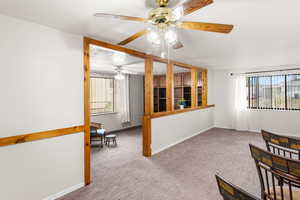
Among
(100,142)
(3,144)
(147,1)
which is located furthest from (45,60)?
(100,142)

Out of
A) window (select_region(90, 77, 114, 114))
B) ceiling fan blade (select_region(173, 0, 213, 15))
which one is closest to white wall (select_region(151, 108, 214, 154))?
ceiling fan blade (select_region(173, 0, 213, 15))

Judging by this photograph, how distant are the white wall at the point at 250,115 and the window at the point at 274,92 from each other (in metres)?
0.25

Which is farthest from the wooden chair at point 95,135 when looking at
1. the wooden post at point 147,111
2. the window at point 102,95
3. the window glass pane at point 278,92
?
the window glass pane at point 278,92

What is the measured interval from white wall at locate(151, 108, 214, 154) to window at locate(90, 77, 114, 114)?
9.98 feet

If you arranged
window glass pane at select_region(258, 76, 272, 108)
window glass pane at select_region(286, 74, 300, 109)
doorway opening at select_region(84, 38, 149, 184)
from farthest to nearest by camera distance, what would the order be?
1. window glass pane at select_region(258, 76, 272, 108)
2. window glass pane at select_region(286, 74, 300, 109)
3. doorway opening at select_region(84, 38, 149, 184)

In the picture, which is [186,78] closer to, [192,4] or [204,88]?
[204,88]

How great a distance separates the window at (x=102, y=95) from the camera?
19.3ft

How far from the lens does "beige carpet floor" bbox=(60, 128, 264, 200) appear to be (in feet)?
7.18

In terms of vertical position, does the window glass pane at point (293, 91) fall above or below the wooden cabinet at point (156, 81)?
Answer: below

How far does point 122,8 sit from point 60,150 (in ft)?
6.59

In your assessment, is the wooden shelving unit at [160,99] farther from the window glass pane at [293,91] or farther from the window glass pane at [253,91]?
the window glass pane at [293,91]

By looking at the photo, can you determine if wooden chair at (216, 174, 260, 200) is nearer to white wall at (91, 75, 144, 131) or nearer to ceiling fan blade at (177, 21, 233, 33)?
ceiling fan blade at (177, 21, 233, 33)

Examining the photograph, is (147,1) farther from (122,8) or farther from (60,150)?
(60,150)

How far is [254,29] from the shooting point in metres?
2.30
